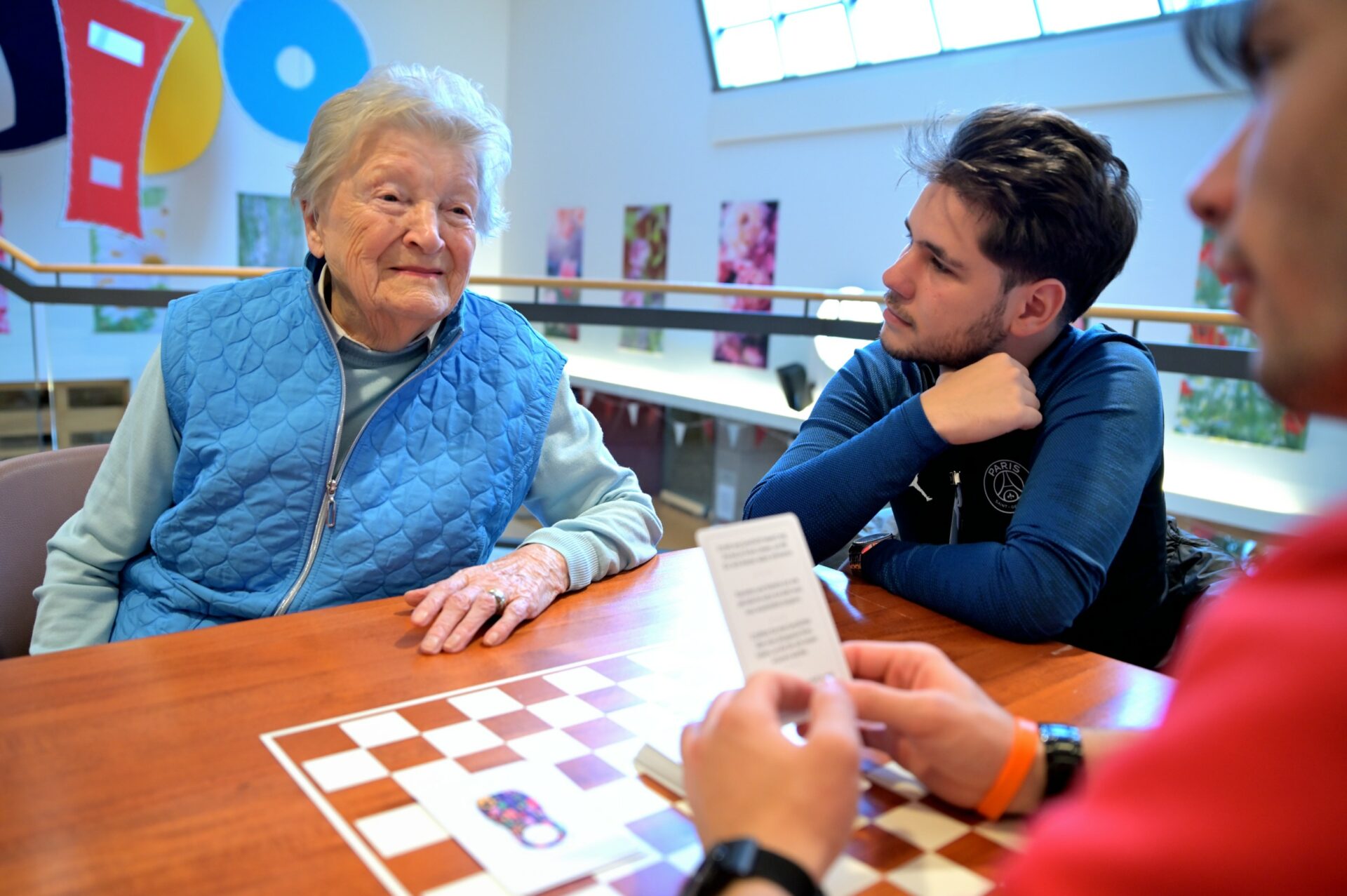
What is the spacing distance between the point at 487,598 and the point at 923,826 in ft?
2.21

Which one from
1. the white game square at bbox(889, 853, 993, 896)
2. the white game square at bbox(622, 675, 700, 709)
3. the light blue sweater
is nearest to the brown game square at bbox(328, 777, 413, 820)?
the white game square at bbox(622, 675, 700, 709)

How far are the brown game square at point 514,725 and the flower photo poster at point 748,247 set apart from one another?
22.7 ft

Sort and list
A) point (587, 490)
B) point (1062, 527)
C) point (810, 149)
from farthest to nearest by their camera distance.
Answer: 1. point (810, 149)
2. point (587, 490)
3. point (1062, 527)

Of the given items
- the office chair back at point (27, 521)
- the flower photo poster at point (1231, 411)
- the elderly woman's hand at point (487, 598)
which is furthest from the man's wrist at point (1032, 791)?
the flower photo poster at point (1231, 411)

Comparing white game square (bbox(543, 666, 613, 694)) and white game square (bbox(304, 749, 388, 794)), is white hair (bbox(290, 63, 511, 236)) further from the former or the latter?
white game square (bbox(304, 749, 388, 794))

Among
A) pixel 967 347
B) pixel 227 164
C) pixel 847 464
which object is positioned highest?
pixel 227 164

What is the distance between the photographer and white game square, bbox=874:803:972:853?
2.83 feet

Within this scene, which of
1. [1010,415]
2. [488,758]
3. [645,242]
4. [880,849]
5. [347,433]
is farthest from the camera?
[645,242]

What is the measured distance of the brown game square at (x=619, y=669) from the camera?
1.19 m

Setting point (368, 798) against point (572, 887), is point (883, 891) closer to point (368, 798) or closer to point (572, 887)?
point (572, 887)

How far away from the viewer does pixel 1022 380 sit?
1607 millimetres

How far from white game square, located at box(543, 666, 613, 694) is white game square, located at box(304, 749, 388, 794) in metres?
0.26

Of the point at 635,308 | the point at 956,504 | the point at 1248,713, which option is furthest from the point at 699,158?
the point at 1248,713

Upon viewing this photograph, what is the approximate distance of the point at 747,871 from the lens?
0.64m
